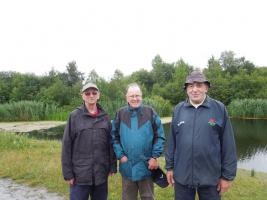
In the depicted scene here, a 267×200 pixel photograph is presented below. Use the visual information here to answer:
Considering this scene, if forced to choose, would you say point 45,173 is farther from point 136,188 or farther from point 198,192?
point 198,192

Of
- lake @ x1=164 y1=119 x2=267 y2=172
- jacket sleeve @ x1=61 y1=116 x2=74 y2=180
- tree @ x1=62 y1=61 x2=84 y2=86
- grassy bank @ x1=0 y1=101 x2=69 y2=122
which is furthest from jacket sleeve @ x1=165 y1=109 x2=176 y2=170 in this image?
tree @ x1=62 y1=61 x2=84 y2=86

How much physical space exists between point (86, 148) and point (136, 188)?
735mm

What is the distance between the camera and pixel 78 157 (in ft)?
10.8

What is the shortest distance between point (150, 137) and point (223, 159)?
0.79 m

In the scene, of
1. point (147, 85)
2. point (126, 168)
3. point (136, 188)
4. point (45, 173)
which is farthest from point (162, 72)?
point (126, 168)

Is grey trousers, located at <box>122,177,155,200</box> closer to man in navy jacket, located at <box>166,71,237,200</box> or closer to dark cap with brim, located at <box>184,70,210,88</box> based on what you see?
man in navy jacket, located at <box>166,71,237,200</box>

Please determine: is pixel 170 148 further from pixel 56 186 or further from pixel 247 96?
pixel 247 96

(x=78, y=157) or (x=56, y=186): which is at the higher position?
(x=78, y=157)

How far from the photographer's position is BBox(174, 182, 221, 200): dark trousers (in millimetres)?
2887

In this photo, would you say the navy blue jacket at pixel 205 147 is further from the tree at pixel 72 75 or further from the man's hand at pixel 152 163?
the tree at pixel 72 75

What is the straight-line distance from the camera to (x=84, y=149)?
3.28m

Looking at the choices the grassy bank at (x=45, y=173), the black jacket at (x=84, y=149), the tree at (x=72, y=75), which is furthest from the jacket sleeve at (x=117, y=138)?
the tree at (x=72, y=75)

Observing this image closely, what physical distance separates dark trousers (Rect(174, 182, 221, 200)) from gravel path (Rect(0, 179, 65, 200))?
2412 mm

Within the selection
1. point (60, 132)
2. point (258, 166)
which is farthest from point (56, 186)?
point (60, 132)
